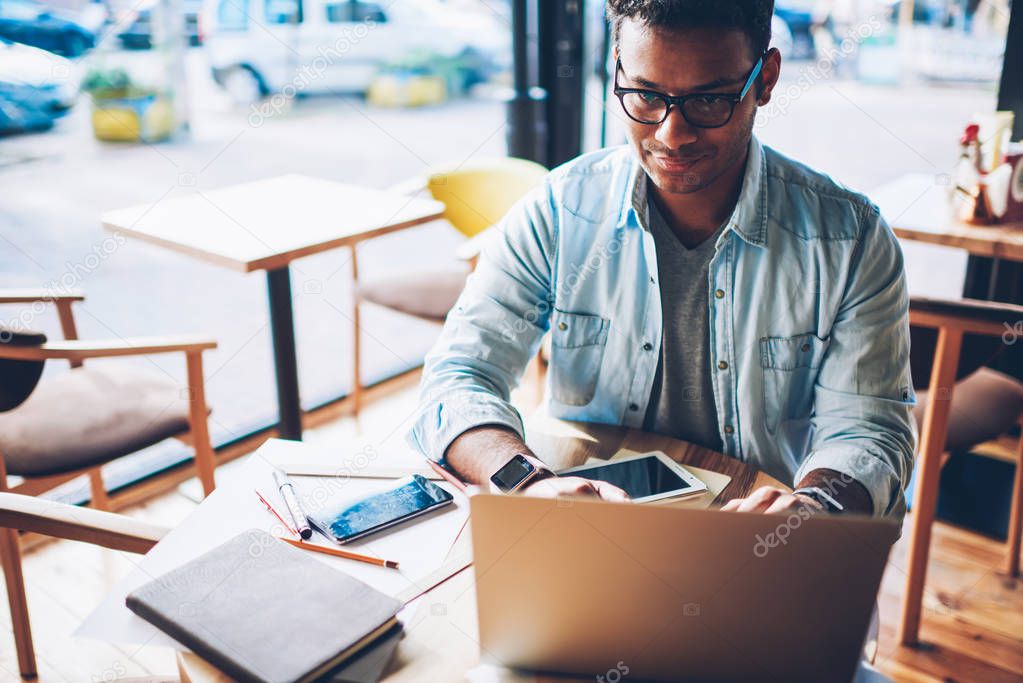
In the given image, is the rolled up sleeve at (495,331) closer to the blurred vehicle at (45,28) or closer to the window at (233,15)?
the blurred vehicle at (45,28)

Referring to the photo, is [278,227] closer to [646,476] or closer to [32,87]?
[32,87]

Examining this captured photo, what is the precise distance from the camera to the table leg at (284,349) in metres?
2.32

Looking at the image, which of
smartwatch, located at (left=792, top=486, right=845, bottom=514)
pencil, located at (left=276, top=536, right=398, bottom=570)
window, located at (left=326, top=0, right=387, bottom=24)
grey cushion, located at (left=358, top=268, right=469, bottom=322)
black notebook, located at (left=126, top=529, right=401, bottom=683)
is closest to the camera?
black notebook, located at (left=126, top=529, right=401, bottom=683)

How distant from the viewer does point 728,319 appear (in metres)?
1.37

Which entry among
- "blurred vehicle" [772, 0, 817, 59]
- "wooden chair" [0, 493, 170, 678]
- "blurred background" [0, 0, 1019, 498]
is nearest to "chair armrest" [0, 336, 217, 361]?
"blurred background" [0, 0, 1019, 498]

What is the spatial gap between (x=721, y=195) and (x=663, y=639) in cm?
83

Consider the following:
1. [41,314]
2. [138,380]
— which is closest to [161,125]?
[41,314]

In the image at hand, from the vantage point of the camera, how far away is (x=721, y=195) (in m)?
1.40

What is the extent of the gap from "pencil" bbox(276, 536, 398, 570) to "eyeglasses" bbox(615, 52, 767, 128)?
74 centimetres

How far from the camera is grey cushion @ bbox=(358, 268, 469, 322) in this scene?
261 centimetres

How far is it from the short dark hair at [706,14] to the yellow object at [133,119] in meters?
3.24

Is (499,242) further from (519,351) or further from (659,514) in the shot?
(659,514)
